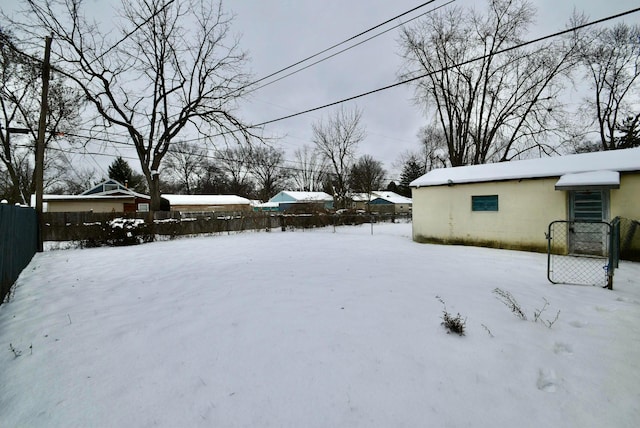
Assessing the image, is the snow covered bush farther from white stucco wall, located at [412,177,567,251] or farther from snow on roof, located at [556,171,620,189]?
white stucco wall, located at [412,177,567,251]

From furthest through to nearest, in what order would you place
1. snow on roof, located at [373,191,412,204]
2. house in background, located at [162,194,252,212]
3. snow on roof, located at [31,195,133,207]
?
snow on roof, located at [373,191,412,204] < house in background, located at [162,194,252,212] < snow on roof, located at [31,195,133,207]

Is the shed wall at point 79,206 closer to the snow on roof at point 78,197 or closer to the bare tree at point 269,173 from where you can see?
the snow on roof at point 78,197

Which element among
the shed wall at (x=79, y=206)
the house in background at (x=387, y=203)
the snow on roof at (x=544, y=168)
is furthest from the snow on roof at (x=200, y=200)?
the snow on roof at (x=544, y=168)

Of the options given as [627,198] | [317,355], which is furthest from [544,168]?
[317,355]

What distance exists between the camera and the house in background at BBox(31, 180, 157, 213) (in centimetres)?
2272

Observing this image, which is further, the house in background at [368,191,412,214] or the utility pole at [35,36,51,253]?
the house in background at [368,191,412,214]

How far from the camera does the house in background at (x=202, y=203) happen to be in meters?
31.2

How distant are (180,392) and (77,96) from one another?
63.6 feet

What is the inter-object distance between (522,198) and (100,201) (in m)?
28.8

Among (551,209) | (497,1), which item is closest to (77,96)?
(551,209)

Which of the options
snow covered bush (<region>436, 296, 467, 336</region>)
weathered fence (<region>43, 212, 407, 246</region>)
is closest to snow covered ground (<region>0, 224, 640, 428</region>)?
snow covered bush (<region>436, 296, 467, 336</region>)

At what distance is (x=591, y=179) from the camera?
743cm

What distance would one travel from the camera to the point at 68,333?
10.9 ft

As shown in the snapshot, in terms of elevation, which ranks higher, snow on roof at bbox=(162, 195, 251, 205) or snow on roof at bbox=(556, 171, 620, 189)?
snow on roof at bbox=(162, 195, 251, 205)
